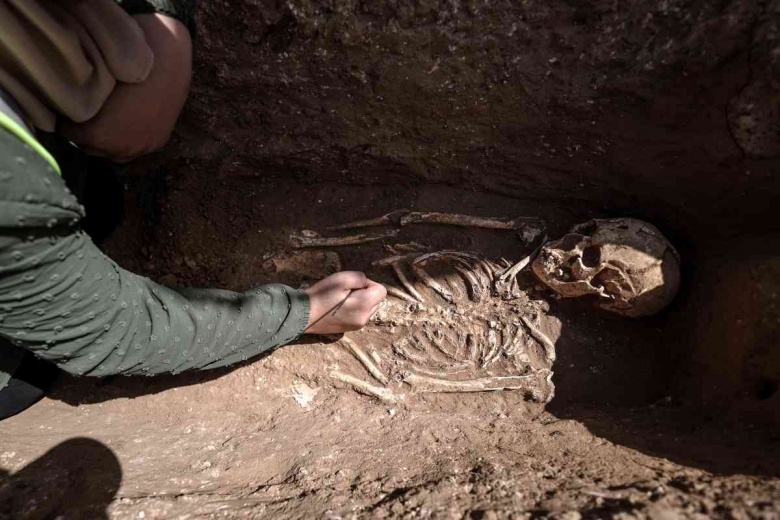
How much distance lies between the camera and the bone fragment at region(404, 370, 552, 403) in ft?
6.36

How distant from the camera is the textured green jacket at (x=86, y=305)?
99 cm

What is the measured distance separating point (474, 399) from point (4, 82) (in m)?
1.75

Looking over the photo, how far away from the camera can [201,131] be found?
6.57ft

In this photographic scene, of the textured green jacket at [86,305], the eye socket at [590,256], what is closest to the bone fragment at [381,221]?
the textured green jacket at [86,305]

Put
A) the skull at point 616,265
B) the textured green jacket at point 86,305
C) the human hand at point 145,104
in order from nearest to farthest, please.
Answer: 1. the textured green jacket at point 86,305
2. the human hand at point 145,104
3. the skull at point 616,265

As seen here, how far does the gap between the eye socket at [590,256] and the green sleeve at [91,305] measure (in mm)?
1123

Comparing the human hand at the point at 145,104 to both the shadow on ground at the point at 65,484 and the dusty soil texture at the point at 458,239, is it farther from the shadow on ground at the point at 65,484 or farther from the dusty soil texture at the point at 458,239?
the shadow on ground at the point at 65,484

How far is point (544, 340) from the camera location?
6.57 feet

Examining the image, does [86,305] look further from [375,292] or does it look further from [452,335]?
[452,335]

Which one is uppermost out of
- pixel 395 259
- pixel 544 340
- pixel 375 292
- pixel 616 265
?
pixel 616 265

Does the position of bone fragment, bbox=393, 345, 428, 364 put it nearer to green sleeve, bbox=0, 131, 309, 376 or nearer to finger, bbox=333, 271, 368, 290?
finger, bbox=333, 271, 368, 290

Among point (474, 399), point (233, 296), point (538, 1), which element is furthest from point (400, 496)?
point (538, 1)

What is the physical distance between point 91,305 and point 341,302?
880 millimetres

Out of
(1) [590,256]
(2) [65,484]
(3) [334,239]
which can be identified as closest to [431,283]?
(3) [334,239]
